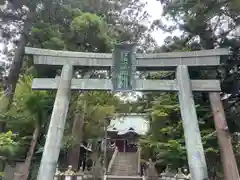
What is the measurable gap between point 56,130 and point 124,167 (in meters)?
11.8

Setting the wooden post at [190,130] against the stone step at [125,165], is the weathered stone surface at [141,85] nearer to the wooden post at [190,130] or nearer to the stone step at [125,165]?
the wooden post at [190,130]

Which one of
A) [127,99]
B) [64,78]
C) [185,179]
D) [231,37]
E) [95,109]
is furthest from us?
[127,99]

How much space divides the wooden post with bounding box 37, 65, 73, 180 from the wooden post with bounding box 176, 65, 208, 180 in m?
3.42

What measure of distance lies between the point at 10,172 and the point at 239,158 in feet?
35.7

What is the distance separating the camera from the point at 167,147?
9.74 metres

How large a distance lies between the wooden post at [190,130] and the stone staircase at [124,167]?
27.1 ft

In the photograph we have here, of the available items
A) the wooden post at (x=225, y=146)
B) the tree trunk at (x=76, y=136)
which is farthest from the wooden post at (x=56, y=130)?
the wooden post at (x=225, y=146)

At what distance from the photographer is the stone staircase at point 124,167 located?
1489cm

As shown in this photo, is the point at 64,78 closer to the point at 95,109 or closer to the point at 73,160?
the point at 95,109

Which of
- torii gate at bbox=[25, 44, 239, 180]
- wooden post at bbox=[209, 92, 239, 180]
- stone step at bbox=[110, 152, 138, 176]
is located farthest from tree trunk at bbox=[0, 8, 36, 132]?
stone step at bbox=[110, 152, 138, 176]

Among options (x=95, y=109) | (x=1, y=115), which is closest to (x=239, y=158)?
(x=95, y=109)

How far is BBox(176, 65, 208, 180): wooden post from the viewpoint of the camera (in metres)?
6.20

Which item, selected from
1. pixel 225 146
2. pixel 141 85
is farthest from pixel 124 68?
pixel 225 146

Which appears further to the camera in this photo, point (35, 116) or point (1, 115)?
point (35, 116)
